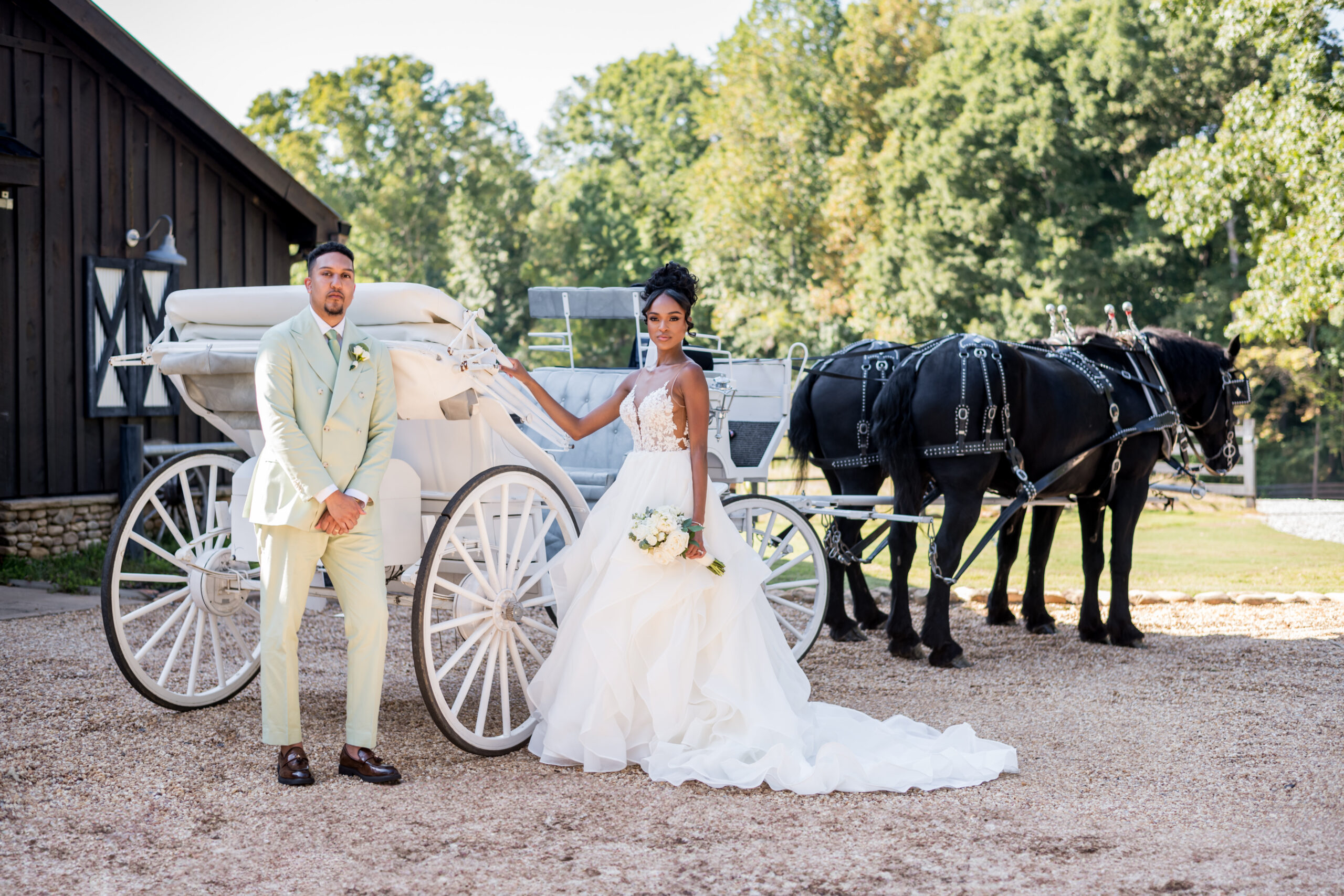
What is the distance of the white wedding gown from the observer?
4242 millimetres

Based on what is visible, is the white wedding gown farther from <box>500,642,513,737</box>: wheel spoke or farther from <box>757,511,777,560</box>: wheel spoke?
<box>757,511,777,560</box>: wheel spoke

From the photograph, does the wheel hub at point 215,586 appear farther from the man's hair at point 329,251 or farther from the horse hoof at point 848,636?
the horse hoof at point 848,636

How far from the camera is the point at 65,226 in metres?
9.73

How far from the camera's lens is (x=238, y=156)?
35.5 feet

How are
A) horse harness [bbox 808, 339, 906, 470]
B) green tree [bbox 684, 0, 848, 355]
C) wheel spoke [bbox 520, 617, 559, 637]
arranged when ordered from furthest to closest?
green tree [bbox 684, 0, 848, 355] → horse harness [bbox 808, 339, 906, 470] → wheel spoke [bbox 520, 617, 559, 637]

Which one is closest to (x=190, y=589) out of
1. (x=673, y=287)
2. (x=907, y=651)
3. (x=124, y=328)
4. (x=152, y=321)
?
(x=673, y=287)

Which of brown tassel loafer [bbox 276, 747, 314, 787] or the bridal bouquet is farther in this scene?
the bridal bouquet

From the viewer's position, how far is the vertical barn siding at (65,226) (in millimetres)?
9328

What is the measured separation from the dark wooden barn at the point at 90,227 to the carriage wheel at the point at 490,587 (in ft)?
19.9

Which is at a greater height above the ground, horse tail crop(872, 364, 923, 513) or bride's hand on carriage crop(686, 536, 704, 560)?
horse tail crop(872, 364, 923, 513)

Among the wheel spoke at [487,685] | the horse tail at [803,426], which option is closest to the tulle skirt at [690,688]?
the wheel spoke at [487,685]

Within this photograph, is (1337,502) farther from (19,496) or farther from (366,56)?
(366,56)

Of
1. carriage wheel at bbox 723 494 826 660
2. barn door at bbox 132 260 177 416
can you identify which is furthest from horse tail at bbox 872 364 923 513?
barn door at bbox 132 260 177 416

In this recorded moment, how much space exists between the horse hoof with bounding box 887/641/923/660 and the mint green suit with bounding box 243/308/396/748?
3450 mm
